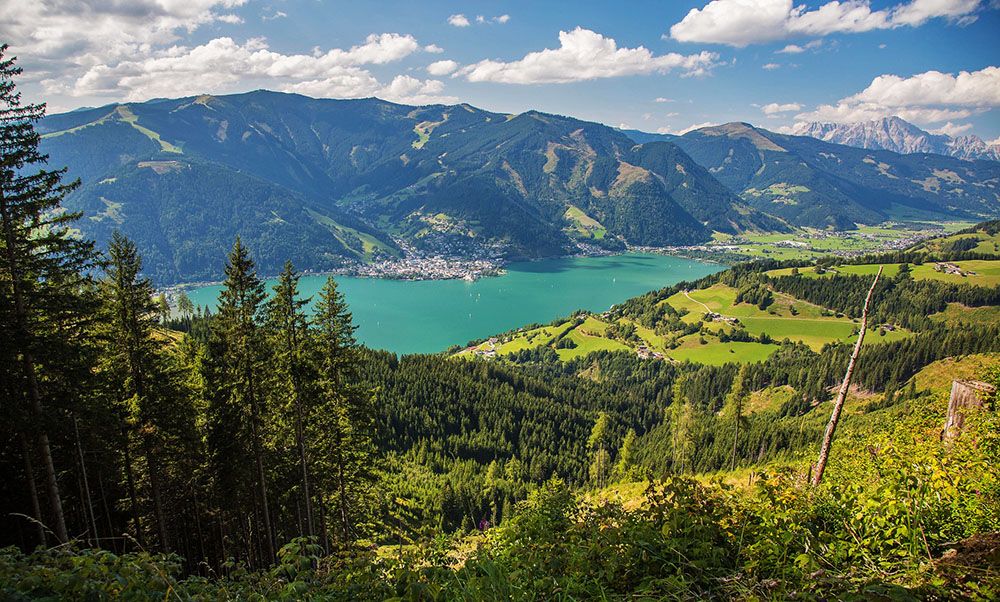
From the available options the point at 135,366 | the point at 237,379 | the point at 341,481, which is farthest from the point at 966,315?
the point at 135,366

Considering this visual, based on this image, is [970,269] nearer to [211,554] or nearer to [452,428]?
[452,428]

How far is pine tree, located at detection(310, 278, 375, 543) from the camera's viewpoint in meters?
20.0

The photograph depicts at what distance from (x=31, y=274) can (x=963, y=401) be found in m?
23.7

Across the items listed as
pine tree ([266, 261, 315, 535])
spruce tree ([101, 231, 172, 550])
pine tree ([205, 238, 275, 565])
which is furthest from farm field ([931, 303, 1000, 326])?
spruce tree ([101, 231, 172, 550])

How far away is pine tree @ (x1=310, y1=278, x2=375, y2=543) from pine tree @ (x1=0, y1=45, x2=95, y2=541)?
26.2 feet

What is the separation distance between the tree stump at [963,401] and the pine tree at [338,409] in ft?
61.2

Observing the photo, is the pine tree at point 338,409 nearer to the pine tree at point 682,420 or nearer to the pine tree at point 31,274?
the pine tree at point 31,274

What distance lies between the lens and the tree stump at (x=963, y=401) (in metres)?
9.10

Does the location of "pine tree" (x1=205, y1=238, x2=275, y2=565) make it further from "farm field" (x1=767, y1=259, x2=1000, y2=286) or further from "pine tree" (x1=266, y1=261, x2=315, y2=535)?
"farm field" (x1=767, y1=259, x2=1000, y2=286)

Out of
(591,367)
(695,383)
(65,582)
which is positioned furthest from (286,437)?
(591,367)

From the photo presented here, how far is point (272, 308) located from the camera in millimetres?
18219

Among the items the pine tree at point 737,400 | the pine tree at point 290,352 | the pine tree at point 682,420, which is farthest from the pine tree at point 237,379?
the pine tree at point 737,400

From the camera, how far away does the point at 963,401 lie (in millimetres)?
9758

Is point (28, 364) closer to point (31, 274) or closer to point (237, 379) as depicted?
point (31, 274)
